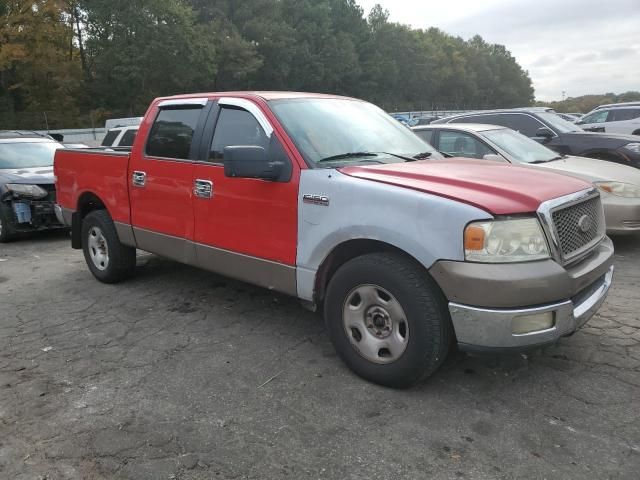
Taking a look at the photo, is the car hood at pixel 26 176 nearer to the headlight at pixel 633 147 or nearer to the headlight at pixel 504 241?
the headlight at pixel 504 241

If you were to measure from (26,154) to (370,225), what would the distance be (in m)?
8.16

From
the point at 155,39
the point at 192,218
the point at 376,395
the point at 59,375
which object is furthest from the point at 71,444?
the point at 155,39

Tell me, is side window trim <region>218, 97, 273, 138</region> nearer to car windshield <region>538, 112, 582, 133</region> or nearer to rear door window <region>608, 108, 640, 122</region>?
car windshield <region>538, 112, 582, 133</region>

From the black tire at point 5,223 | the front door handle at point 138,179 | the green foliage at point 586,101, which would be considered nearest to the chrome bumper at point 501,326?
the front door handle at point 138,179

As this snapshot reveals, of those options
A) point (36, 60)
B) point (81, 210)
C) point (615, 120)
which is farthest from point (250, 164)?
point (36, 60)

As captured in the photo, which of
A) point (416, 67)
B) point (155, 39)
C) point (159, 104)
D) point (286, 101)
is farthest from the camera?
point (416, 67)

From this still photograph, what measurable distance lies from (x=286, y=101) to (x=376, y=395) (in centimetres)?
223

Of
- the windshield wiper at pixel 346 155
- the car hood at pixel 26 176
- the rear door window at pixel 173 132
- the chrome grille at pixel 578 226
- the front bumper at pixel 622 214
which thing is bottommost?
the front bumper at pixel 622 214

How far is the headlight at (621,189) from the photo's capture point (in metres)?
6.29

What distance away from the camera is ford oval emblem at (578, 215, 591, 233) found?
3.33 meters

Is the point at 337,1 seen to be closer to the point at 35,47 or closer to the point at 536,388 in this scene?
the point at 35,47

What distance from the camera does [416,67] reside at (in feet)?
274

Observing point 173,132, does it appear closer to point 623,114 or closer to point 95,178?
point 95,178

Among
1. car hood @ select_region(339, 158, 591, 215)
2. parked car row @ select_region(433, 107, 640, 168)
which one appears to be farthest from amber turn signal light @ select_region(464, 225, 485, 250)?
parked car row @ select_region(433, 107, 640, 168)
